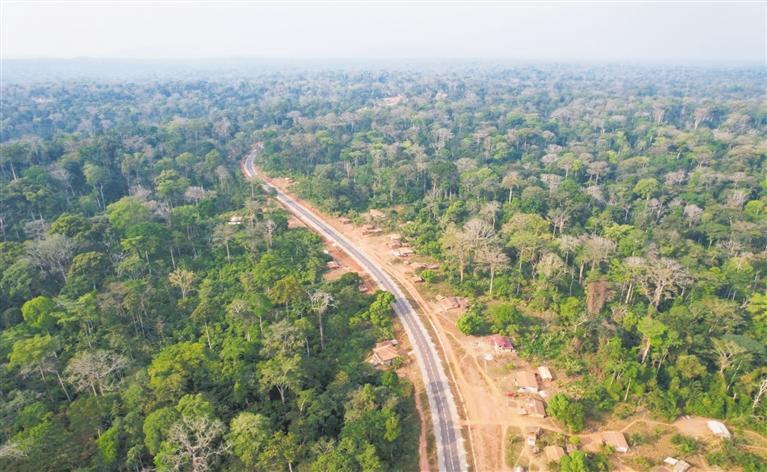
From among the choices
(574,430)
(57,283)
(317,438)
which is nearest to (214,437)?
(317,438)

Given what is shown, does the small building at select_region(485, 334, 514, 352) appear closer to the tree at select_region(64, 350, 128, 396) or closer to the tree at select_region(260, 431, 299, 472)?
the tree at select_region(260, 431, 299, 472)

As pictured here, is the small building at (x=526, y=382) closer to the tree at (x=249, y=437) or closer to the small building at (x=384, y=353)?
the small building at (x=384, y=353)

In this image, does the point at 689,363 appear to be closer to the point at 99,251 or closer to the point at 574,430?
the point at 574,430

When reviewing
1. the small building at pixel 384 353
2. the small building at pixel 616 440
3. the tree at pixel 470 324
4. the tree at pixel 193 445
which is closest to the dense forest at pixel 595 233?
the tree at pixel 470 324

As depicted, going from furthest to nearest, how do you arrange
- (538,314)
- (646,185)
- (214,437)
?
(646,185) < (538,314) < (214,437)

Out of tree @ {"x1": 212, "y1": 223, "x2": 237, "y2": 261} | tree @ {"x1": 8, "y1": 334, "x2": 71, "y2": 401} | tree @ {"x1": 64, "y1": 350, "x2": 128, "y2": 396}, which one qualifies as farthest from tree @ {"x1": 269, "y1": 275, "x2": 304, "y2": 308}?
tree @ {"x1": 8, "y1": 334, "x2": 71, "y2": 401}

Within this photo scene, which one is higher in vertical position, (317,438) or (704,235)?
(704,235)

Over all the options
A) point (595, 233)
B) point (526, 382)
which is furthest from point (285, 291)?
point (595, 233)

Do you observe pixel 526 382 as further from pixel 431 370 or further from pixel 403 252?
pixel 403 252
